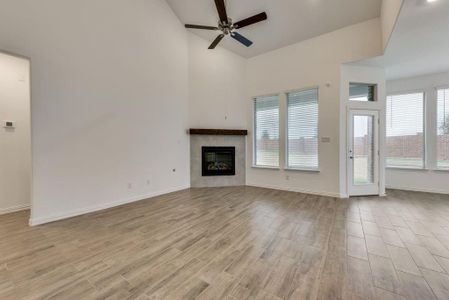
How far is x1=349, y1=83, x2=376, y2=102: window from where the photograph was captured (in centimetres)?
495

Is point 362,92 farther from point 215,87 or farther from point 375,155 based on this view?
point 215,87

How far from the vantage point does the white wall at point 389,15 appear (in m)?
2.92

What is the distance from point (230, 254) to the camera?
2.27 m

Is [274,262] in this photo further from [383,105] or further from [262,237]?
[383,105]

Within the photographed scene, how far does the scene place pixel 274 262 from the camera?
2.12m

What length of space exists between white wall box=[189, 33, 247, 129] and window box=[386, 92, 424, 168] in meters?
4.18

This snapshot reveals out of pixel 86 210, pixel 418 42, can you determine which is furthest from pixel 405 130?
pixel 86 210

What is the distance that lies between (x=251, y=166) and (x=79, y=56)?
4813 mm

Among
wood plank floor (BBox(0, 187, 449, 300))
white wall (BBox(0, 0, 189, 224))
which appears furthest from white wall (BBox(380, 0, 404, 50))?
white wall (BBox(0, 0, 189, 224))

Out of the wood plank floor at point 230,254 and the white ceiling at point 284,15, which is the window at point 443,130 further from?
the white ceiling at point 284,15

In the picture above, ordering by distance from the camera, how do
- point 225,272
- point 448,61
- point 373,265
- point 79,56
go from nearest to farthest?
point 225,272, point 373,265, point 79,56, point 448,61

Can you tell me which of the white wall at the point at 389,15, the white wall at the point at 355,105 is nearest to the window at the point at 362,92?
the white wall at the point at 355,105

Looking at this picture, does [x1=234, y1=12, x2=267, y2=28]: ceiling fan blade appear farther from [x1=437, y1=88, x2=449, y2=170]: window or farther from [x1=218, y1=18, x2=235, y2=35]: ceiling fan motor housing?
[x1=437, y1=88, x2=449, y2=170]: window

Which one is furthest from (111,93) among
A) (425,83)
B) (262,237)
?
(425,83)
